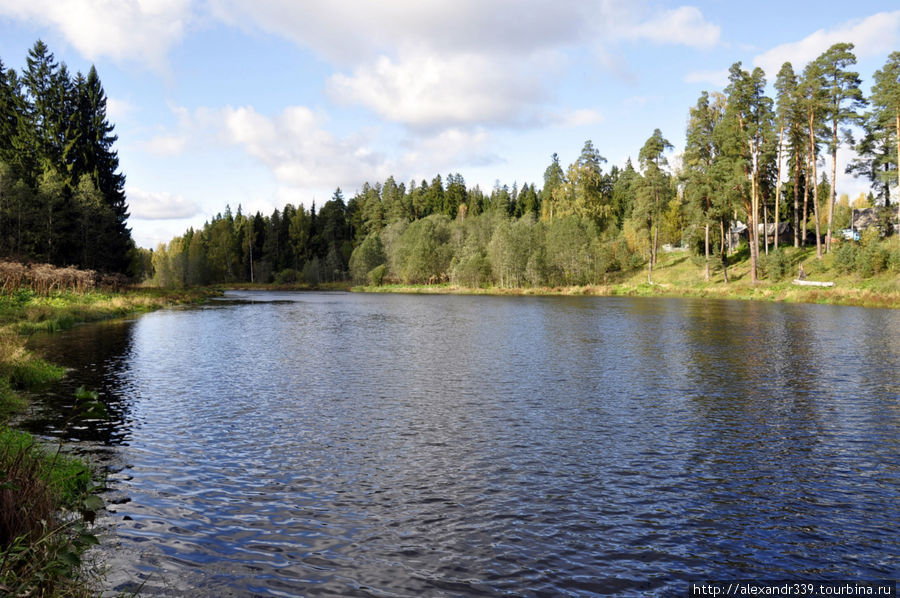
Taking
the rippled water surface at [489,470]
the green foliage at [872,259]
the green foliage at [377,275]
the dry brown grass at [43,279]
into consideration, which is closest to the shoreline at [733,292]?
the green foliage at [872,259]

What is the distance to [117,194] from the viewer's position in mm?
74438

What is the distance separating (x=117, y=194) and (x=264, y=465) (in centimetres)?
7614

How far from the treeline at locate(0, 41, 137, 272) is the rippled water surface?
4122 cm

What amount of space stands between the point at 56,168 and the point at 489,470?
72169 mm

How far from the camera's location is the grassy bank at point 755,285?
56.4 metres

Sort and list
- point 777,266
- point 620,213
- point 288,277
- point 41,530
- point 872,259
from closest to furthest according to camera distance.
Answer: point 41,530
point 872,259
point 777,266
point 620,213
point 288,277

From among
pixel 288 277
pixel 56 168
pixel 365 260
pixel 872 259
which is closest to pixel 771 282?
pixel 872 259

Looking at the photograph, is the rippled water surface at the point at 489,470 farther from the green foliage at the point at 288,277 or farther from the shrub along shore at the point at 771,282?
the green foliage at the point at 288,277

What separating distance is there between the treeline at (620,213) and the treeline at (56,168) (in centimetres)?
6936

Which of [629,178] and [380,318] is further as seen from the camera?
[629,178]

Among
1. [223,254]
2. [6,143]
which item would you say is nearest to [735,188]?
[6,143]

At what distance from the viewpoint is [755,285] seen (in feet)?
232

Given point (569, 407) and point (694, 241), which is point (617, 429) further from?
point (694, 241)

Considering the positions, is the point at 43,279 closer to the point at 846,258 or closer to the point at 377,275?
the point at 846,258
